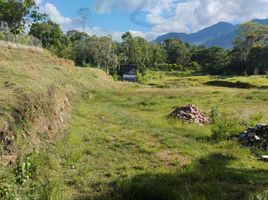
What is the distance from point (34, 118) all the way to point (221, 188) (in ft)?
19.8

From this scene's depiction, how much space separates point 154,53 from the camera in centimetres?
10619

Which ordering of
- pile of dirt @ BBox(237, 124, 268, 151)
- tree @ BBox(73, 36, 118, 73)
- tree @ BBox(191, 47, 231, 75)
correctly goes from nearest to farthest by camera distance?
pile of dirt @ BBox(237, 124, 268, 151) → tree @ BBox(73, 36, 118, 73) → tree @ BBox(191, 47, 231, 75)

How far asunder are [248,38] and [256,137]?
88.3 meters

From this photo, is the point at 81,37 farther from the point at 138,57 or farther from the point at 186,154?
the point at 186,154

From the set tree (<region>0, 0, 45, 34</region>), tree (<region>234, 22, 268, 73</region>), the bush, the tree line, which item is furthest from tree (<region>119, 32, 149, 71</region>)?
tree (<region>0, 0, 45, 34</region>)

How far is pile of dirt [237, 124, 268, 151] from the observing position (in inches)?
522

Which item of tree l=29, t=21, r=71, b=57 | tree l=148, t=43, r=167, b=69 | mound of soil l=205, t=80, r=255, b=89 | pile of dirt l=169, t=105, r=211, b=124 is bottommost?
mound of soil l=205, t=80, r=255, b=89

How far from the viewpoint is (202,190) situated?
8031 mm

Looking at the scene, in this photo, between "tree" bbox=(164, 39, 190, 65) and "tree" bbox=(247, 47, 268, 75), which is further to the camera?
"tree" bbox=(164, 39, 190, 65)

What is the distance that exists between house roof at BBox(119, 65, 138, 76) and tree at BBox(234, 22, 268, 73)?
25774 mm

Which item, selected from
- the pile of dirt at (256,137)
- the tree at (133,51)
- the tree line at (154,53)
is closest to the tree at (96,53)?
the tree line at (154,53)

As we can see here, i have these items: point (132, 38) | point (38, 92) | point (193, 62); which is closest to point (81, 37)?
point (132, 38)

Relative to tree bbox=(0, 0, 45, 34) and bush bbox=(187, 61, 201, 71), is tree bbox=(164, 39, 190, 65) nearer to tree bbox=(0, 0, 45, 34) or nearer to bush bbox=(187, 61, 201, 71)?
bush bbox=(187, 61, 201, 71)

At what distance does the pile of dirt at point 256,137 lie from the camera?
1326 centimetres
